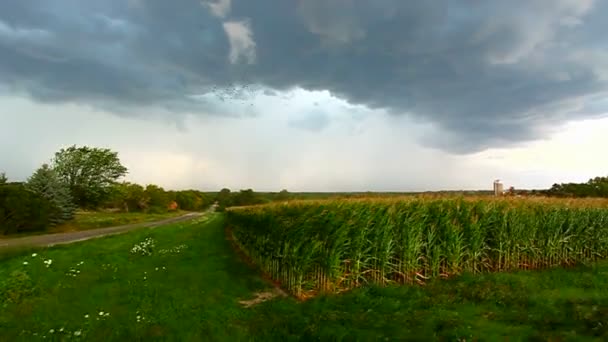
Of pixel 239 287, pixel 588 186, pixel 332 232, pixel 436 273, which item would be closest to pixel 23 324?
pixel 239 287

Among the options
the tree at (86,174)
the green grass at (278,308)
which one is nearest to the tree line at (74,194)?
the tree at (86,174)

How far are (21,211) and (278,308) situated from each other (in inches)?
1521

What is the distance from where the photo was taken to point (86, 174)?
76125 mm

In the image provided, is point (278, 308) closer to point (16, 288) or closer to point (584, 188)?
point (16, 288)

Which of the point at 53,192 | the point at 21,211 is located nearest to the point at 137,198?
the point at 53,192

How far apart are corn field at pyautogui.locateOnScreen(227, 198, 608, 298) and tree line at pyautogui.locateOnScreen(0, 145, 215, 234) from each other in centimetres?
3276

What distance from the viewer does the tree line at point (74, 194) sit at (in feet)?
135

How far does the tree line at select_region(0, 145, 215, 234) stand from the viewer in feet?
135

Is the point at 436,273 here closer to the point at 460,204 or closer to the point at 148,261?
the point at 460,204

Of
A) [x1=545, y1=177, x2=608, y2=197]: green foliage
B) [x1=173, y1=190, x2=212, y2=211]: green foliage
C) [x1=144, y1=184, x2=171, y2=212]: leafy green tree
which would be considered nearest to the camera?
[x1=545, y1=177, x2=608, y2=197]: green foliage

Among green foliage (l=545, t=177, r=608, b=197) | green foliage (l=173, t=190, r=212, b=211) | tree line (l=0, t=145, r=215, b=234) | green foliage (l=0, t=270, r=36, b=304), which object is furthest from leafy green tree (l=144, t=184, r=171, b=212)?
green foliage (l=0, t=270, r=36, b=304)

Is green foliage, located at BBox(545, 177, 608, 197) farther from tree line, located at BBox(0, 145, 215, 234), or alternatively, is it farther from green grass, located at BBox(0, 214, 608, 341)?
tree line, located at BBox(0, 145, 215, 234)

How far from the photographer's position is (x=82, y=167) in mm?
76250

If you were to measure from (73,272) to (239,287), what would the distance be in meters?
6.23
